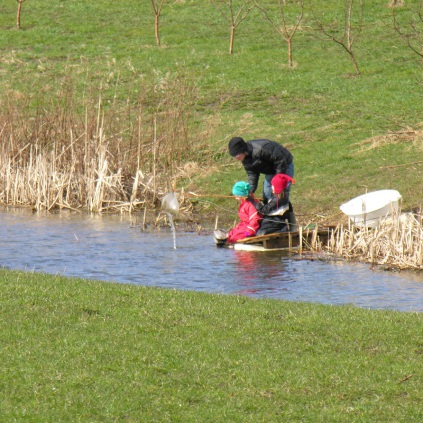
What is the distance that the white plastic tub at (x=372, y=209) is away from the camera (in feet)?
46.0

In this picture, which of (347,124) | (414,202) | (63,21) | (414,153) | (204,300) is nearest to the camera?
(204,300)

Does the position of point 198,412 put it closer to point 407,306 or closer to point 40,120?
point 407,306

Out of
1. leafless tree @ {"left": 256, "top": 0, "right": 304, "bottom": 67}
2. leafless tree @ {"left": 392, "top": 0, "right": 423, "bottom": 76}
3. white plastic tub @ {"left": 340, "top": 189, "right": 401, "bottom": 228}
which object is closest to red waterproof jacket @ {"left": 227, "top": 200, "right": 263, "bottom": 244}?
white plastic tub @ {"left": 340, "top": 189, "right": 401, "bottom": 228}

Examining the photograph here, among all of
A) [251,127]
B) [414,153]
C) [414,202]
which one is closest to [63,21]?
[251,127]

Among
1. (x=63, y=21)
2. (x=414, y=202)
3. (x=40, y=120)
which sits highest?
(x=63, y=21)

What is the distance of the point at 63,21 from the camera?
39.4m

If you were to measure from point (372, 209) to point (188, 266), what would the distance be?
2.80 meters

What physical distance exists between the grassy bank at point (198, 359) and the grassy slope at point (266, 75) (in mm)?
8132

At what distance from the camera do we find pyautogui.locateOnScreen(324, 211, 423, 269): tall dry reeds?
1302 centimetres

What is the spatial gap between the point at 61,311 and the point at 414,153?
1213cm

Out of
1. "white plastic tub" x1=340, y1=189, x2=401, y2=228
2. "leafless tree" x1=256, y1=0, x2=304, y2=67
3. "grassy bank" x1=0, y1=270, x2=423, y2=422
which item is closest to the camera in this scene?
"grassy bank" x1=0, y1=270, x2=423, y2=422

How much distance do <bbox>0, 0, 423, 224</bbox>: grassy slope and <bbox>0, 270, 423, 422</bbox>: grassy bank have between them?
8.13m

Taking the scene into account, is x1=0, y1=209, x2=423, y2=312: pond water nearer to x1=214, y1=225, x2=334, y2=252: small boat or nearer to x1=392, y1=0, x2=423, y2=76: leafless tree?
x1=214, y1=225, x2=334, y2=252: small boat

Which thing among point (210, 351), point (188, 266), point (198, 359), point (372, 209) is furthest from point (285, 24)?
point (198, 359)
